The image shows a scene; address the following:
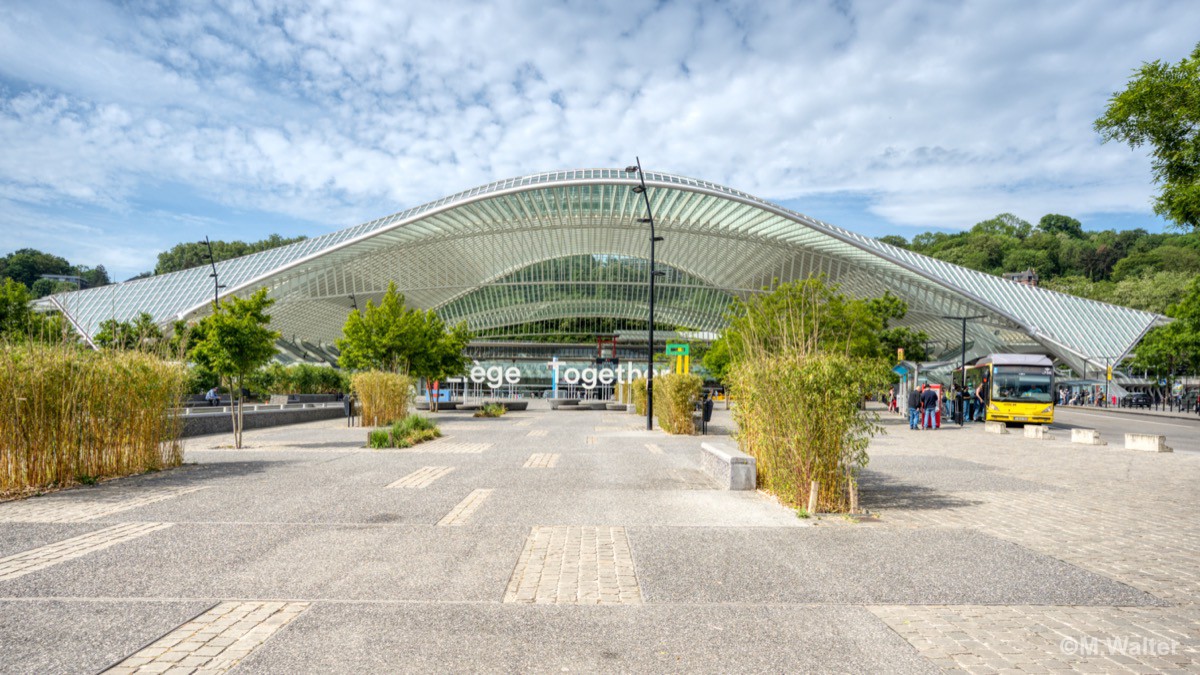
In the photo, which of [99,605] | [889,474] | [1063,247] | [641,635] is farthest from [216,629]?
[1063,247]

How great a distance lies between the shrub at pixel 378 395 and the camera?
26.7 metres

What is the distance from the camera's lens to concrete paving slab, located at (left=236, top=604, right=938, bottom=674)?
13.9 ft

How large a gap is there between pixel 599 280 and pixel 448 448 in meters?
60.4

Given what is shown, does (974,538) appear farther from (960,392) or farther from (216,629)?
(960,392)

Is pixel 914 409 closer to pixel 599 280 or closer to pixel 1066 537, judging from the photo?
pixel 1066 537

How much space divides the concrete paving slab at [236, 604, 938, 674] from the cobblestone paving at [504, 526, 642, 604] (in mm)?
309

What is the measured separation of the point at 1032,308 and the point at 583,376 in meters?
43.9

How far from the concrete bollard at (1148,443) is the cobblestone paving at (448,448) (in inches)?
675

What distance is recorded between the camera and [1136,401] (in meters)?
64.4

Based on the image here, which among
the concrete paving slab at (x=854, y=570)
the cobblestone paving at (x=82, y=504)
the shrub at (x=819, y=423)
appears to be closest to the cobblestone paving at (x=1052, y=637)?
the concrete paving slab at (x=854, y=570)

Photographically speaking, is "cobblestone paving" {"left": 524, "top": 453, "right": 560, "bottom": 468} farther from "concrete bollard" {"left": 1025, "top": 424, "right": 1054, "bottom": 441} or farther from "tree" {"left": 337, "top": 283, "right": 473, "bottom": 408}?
"tree" {"left": 337, "top": 283, "right": 473, "bottom": 408}

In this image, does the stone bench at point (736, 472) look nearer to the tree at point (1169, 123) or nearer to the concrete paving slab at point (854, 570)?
the concrete paving slab at point (854, 570)

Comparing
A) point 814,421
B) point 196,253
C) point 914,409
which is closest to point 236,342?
point 814,421

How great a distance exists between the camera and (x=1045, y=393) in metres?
31.5
